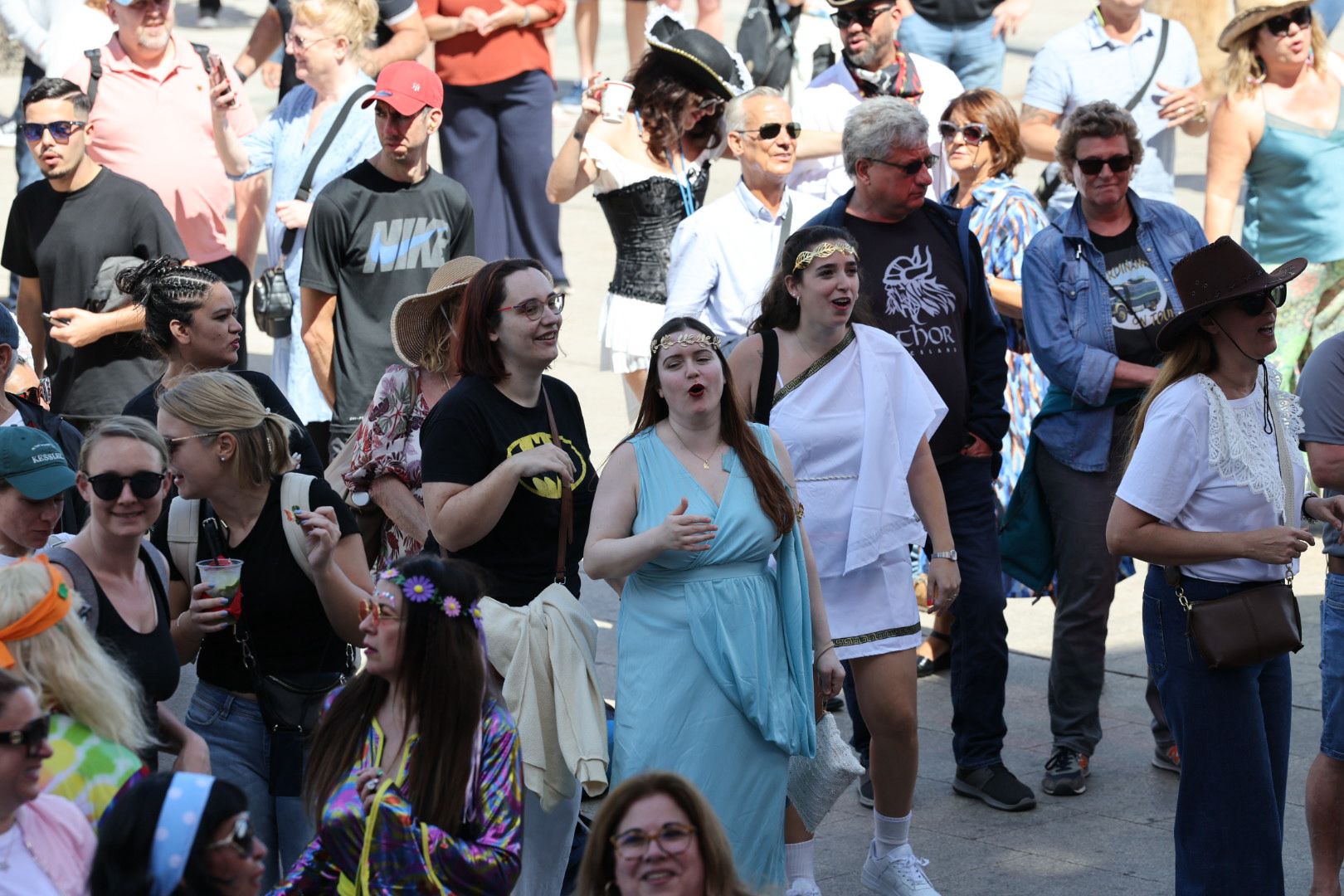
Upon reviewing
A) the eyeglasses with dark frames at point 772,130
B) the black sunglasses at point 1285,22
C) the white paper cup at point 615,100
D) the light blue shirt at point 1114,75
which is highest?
the black sunglasses at point 1285,22

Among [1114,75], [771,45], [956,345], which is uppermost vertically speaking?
[771,45]

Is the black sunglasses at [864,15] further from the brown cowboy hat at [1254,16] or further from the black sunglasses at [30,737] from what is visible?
the black sunglasses at [30,737]

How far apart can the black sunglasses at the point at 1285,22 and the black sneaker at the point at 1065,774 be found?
371 cm

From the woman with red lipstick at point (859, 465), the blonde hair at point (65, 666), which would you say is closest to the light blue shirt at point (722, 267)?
the woman with red lipstick at point (859, 465)

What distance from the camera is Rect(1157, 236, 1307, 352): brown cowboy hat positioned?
15.6ft

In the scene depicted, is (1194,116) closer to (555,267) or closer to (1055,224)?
(1055,224)

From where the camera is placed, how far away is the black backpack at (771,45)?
11.7m

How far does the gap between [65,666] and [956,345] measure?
3.38 meters

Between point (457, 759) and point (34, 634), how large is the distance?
871 millimetres

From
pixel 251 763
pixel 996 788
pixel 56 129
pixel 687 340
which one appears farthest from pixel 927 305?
pixel 56 129

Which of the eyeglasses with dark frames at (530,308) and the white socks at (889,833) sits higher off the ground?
the eyeglasses with dark frames at (530,308)

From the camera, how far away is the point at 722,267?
675 centimetres

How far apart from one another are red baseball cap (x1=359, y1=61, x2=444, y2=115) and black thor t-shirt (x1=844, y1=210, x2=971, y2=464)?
1926 millimetres

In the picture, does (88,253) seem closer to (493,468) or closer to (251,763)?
(493,468)
